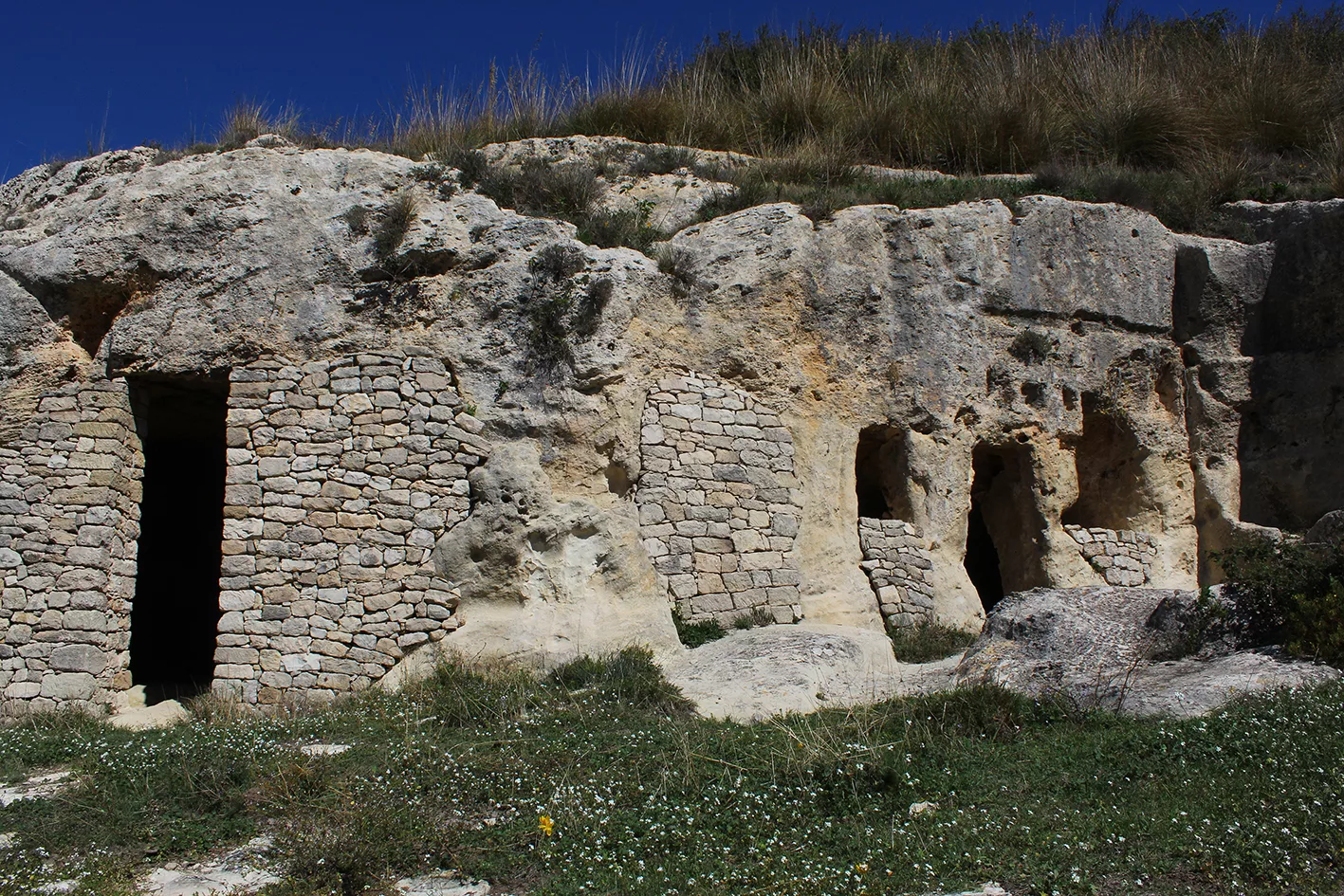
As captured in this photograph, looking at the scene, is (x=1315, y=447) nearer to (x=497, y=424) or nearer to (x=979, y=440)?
(x=979, y=440)

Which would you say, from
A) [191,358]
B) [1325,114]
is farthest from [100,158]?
[1325,114]

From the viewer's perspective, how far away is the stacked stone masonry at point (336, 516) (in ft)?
29.8

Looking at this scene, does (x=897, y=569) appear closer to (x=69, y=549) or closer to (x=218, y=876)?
(x=218, y=876)

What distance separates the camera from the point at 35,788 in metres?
6.58

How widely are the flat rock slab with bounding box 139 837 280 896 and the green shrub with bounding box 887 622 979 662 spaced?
18.6 feet

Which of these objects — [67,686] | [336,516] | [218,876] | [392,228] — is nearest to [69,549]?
[67,686]

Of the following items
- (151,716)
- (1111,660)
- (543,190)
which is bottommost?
(151,716)

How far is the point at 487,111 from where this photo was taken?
13.4 metres

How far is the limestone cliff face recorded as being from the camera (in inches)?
365

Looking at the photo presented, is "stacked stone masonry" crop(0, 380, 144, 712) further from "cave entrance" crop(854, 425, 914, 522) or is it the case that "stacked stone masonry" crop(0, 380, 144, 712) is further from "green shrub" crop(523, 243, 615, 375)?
"cave entrance" crop(854, 425, 914, 522)

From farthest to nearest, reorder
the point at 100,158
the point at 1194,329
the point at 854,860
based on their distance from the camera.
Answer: the point at 1194,329 < the point at 100,158 < the point at 854,860

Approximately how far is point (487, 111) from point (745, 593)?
6.90m

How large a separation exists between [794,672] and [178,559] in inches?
303

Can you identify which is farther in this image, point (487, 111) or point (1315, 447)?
point (487, 111)
